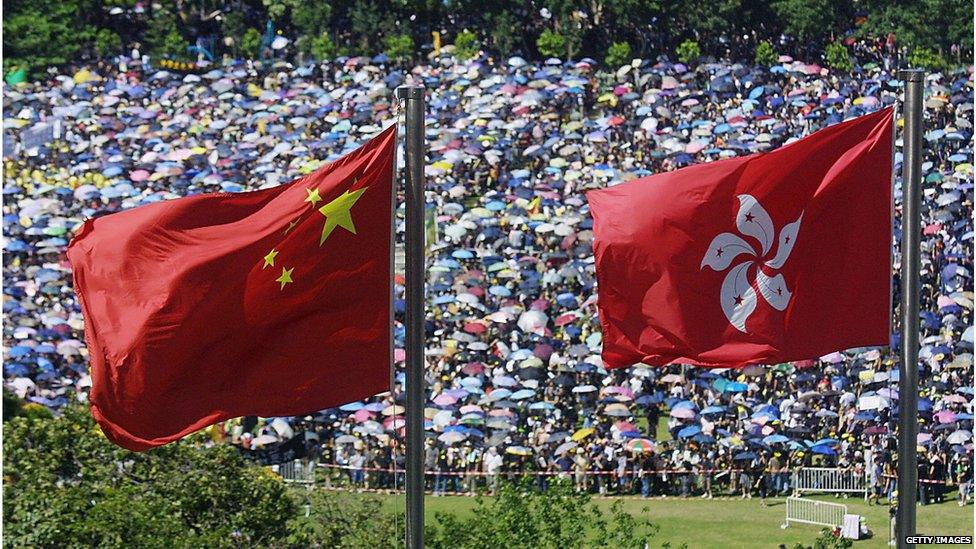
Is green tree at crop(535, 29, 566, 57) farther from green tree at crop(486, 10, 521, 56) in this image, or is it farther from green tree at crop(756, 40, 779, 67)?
green tree at crop(756, 40, 779, 67)

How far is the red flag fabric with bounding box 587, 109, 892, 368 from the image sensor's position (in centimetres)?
1227

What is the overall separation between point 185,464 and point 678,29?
134 ft

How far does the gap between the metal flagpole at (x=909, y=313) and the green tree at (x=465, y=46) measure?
48116mm

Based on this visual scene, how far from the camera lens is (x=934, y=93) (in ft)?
161

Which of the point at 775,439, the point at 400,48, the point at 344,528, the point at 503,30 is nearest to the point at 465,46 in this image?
the point at 503,30

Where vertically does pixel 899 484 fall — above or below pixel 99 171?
below

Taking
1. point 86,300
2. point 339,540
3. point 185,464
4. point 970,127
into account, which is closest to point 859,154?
point 86,300

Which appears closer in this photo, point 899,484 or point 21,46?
point 899,484

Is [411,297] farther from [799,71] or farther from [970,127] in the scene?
[799,71]

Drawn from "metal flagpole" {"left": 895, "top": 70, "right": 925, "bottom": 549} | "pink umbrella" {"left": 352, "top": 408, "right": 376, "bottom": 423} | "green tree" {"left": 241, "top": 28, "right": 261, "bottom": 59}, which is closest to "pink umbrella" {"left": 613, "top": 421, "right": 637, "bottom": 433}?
"pink umbrella" {"left": 352, "top": 408, "right": 376, "bottom": 423}

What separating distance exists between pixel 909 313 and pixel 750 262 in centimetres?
138

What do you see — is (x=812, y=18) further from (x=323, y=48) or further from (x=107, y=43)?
(x=107, y=43)

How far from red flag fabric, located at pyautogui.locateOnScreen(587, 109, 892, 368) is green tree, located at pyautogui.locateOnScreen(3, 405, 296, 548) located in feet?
26.5

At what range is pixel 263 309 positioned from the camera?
11.8m
